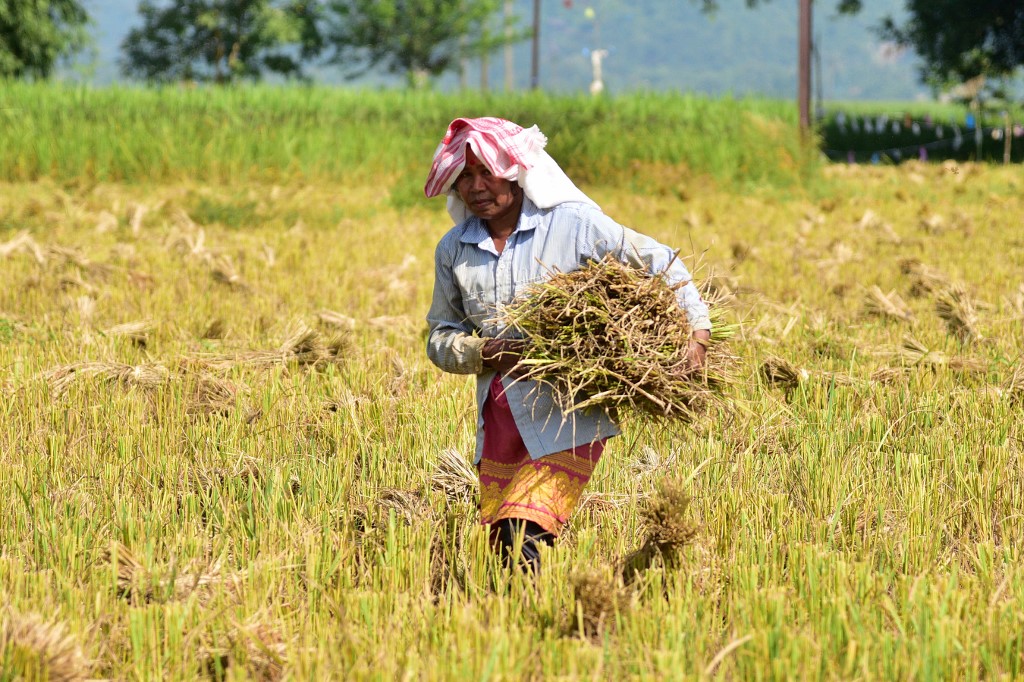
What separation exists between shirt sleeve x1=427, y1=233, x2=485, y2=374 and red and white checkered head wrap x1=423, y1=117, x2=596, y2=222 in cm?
22

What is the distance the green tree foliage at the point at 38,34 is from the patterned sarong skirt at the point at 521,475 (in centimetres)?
2756

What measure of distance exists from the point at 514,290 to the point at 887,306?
3.90m

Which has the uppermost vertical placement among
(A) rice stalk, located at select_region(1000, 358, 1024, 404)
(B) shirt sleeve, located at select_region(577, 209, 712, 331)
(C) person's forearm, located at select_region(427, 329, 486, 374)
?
(B) shirt sleeve, located at select_region(577, 209, 712, 331)

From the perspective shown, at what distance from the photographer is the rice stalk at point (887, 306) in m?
6.29

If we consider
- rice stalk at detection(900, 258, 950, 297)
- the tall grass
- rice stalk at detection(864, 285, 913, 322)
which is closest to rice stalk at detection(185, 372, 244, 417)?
rice stalk at detection(864, 285, 913, 322)

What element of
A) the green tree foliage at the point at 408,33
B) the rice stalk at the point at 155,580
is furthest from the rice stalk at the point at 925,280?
the green tree foliage at the point at 408,33

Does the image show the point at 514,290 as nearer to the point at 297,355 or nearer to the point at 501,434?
the point at 501,434

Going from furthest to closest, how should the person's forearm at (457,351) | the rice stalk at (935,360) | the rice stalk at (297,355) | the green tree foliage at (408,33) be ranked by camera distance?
the green tree foliage at (408,33), the rice stalk at (297,355), the rice stalk at (935,360), the person's forearm at (457,351)

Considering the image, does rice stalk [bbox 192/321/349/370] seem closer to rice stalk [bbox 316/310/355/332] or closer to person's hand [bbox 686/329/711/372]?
rice stalk [bbox 316/310/355/332]

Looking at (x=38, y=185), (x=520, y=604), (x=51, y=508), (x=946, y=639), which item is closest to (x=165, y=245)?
(x=38, y=185)

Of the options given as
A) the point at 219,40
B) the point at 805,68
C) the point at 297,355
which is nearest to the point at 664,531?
the point at 297,355

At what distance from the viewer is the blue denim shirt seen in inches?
116

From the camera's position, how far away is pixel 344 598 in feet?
8.85

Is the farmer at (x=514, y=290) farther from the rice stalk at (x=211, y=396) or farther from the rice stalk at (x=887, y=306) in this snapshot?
the rice stalk at (x=887, y=306)
